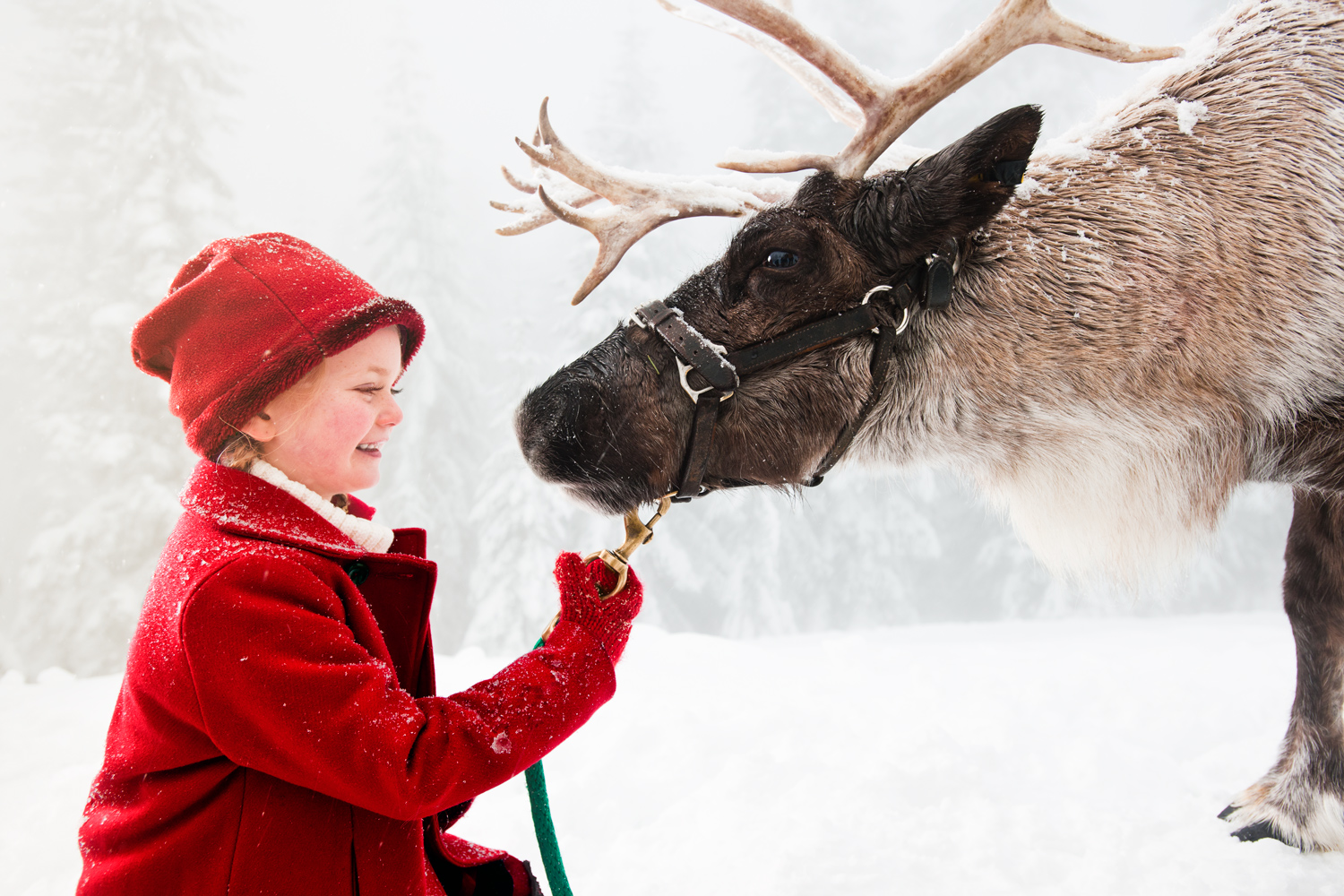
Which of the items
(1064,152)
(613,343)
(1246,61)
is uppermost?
(1246,61)

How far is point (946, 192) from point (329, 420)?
177 cm

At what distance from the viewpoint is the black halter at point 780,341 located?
2209mm

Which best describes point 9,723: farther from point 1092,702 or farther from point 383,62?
point 383,62

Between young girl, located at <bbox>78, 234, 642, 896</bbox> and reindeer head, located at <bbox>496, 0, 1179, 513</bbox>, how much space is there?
2.47ft

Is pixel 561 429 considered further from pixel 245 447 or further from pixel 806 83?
pixel 806 83

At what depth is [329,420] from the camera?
1.39 meters

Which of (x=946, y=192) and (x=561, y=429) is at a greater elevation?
(x=946, y=192)

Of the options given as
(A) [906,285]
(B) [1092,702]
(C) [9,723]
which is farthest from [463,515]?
(A) [906,285]

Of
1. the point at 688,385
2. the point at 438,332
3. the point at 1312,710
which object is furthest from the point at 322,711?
the point at 438,332

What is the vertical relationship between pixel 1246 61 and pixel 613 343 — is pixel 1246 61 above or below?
above

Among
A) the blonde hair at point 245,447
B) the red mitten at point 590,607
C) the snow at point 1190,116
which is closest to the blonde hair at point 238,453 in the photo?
the blonde hair at point 245,447

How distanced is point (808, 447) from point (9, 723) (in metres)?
4.88

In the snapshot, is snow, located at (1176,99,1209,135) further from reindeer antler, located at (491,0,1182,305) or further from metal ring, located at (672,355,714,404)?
metal ring, located at (672,355,714,404)

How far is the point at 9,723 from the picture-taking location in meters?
4.14
